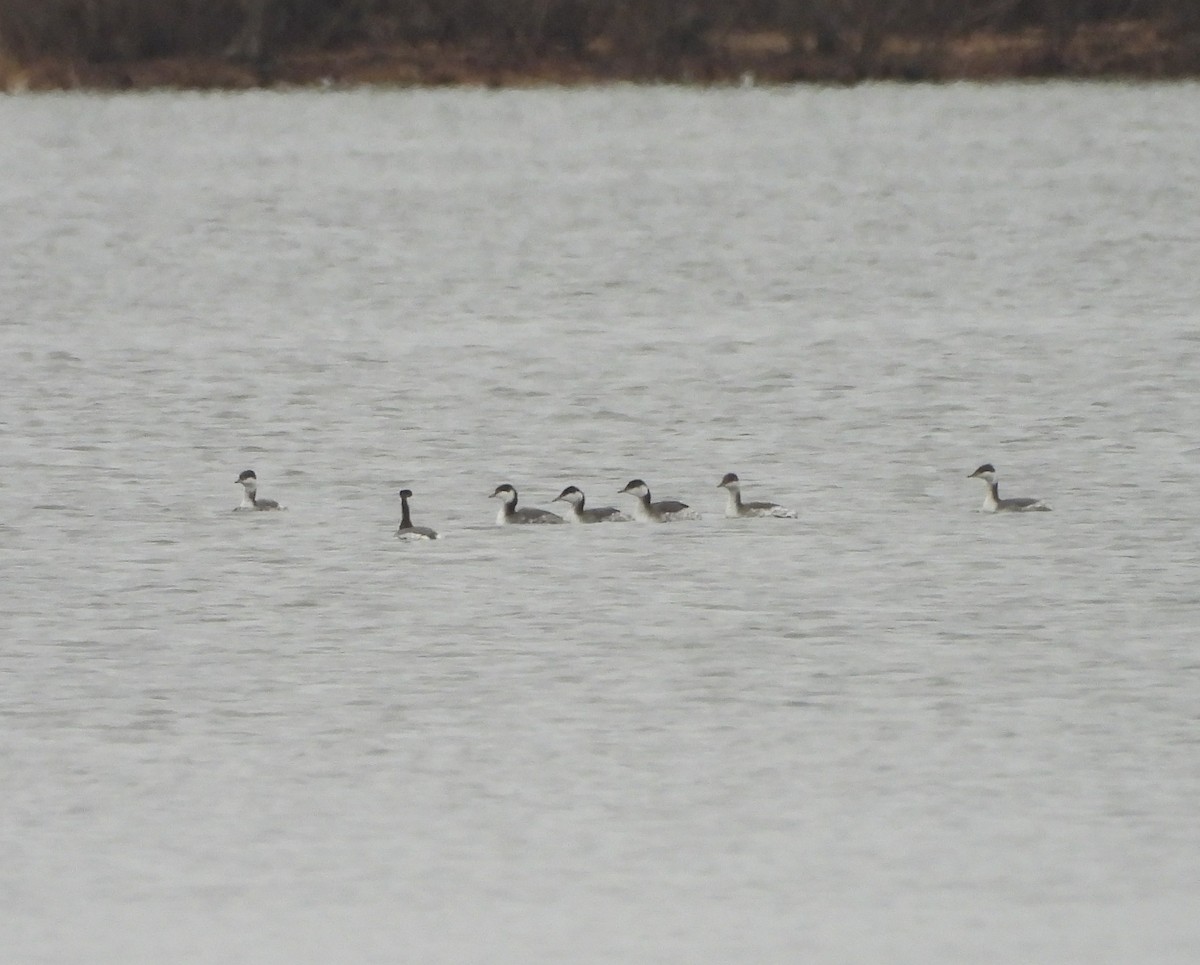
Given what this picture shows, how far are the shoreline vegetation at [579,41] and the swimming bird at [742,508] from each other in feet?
117

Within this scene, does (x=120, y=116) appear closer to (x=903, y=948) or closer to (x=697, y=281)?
(x=697, y=281)

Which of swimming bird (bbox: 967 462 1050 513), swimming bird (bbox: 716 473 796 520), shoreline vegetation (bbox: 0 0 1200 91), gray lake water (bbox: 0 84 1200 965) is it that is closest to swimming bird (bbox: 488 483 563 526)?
gray lake water (bbox: 0 84 1200 965)

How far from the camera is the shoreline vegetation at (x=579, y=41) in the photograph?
4719 centimetres

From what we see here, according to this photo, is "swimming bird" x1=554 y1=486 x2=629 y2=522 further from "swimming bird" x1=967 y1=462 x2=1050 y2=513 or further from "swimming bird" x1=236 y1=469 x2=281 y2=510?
"swimming bird" x1=967 y1=462 x2=1050 y2=513

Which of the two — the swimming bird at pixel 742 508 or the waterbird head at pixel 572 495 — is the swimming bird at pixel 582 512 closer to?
the waterbird head at pixel 572 495

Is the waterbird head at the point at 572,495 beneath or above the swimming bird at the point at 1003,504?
above

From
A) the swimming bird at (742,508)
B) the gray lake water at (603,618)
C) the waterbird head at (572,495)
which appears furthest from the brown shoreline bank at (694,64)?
the waterbird head at (572,495)

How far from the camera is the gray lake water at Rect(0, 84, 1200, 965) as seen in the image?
6727 mm

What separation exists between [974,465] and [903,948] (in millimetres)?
7408

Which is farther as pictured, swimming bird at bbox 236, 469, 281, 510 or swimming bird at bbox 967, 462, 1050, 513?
swimming bird at bbox 236, 469, 281, 510

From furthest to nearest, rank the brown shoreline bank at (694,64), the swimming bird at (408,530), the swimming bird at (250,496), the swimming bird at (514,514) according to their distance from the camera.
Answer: the brown shoreline bank at (694,64) → the swimming bird at (250,496) → the swimming bird at (514,514) → the swimming bird at (408,530)

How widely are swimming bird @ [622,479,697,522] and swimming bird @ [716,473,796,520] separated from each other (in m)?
0.21

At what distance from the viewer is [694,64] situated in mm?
47938

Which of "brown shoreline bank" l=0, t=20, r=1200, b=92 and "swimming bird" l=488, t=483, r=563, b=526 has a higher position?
"brown shoreline bank" l=0, t=20, r=1200, b=92
